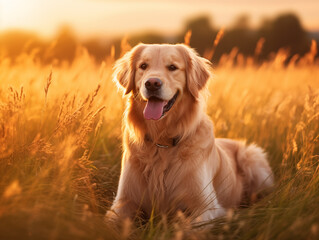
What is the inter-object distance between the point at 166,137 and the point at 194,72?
650 millimetres

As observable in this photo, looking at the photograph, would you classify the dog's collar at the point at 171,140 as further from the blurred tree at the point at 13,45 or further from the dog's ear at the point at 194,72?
the blurred tree at the point at 13,45

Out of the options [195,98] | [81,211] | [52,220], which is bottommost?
[81,211]

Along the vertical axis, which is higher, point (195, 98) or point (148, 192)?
point (195, 98)

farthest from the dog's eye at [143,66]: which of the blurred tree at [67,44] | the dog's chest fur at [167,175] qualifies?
the blurred tree at [67,44]

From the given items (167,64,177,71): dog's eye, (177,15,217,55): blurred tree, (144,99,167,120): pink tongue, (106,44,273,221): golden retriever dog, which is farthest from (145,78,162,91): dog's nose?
(177,15,217,55): blurred tree

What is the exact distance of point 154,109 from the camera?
2953mm

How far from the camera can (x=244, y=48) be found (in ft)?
79.4

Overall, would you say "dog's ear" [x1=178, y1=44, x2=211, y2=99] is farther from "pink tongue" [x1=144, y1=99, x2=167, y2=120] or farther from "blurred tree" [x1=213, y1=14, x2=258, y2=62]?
"blurred tree" [x1=213, y1=14, x2=258, y2=62]

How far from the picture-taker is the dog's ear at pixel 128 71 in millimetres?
3299

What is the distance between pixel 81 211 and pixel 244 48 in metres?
23.4

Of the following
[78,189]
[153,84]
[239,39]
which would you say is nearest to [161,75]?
[153,84]

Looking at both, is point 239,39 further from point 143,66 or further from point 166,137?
point 166,137

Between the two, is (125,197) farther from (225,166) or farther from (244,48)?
(244,48)

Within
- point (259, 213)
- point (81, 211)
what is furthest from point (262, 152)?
point (81, 211)
